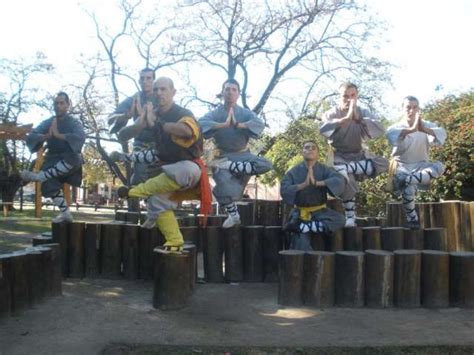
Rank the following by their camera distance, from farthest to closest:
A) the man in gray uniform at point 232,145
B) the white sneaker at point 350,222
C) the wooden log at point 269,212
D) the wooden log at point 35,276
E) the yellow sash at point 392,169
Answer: the wooden log at point 269,212
the yellow sash at point 392,169
the white sneaker at point 350,222
the man in gray uniform at point 232,145
the wooden log at point 35,276

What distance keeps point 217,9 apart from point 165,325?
17.0 metres

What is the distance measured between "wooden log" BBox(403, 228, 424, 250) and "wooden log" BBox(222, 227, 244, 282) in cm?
204

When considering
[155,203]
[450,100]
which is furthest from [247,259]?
[450,100]

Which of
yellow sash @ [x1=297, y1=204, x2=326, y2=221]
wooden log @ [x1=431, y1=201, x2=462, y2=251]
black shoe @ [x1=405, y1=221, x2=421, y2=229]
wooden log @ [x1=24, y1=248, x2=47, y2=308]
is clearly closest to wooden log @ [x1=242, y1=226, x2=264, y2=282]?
yellow sash @ [x1=297, y1=204, x2=326, y2=221]

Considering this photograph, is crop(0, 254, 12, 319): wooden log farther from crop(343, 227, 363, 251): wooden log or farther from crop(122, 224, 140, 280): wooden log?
crop(343, 227, 363, 251): wooden log

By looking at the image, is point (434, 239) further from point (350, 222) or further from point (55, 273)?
point (55, 273)

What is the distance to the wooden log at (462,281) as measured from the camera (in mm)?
4914

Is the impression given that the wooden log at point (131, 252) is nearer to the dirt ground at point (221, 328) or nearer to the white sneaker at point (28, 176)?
the dirt ground at point (221, 328)

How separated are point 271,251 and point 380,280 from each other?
5.03ft

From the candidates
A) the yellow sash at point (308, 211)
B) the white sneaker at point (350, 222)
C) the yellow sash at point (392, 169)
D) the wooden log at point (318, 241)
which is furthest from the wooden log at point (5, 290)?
the yellow sash at point (392, 169)

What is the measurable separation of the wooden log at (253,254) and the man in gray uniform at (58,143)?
227 cm

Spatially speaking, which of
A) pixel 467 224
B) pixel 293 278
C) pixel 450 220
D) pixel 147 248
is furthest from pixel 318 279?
pixel 467 224

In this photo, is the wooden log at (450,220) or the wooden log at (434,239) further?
the wooden log at (450,220)

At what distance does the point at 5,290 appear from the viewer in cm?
437
